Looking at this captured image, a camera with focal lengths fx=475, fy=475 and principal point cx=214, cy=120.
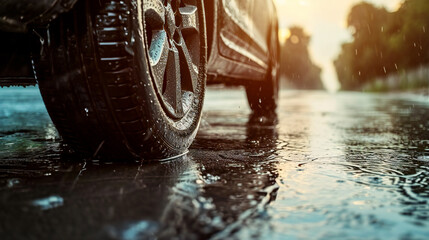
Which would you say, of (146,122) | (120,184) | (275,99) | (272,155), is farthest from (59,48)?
(275,99)

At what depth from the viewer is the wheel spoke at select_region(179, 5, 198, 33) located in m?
2.62

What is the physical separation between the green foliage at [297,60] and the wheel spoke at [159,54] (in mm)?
70326

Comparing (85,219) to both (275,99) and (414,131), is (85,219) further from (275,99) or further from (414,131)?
(275,99)

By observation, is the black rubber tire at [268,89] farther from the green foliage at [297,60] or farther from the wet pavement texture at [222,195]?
the green foliage at [297,60]

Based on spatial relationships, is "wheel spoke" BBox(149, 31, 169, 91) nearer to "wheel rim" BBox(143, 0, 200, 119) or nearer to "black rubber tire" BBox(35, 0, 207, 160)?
"wheel rim" BBox(143, 0, 200, 119)

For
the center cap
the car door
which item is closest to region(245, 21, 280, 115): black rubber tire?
the car door

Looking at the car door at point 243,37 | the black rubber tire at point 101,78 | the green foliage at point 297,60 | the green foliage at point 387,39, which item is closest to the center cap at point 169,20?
the black rubber tire at point 101,78

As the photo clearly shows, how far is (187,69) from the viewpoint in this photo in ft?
8.82

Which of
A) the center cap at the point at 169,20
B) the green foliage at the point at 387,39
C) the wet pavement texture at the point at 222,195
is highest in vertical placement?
the green foliage at the point at 387,39

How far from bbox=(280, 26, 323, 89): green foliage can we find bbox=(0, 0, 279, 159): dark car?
2766 inches

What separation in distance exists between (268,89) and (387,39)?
2804cm

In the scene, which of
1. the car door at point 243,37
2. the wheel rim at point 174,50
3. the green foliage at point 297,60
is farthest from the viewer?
the green foliage at point 297,60

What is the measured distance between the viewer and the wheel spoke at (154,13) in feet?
7.16

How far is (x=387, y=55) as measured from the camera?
104 ft
